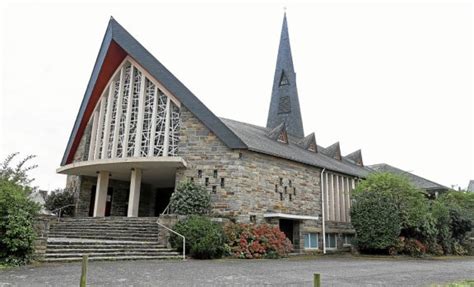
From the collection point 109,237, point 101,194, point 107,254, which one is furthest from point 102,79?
point 107,254

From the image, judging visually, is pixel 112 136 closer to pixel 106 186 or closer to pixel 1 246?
pixel 106 186

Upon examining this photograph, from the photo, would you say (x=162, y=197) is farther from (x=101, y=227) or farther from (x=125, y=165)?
(x=101, y=227)

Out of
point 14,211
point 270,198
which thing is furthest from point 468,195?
point 14,211

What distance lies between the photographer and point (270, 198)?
15.2 meters

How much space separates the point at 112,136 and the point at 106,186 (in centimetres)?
242

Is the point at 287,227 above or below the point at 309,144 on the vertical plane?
below

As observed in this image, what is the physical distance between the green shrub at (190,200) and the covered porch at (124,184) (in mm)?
1196

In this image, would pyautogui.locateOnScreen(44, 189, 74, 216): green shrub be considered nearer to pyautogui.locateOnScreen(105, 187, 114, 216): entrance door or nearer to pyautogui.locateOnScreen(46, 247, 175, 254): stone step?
pyautogui.locateOnScreen(105, 187, 114, 216): entrance door

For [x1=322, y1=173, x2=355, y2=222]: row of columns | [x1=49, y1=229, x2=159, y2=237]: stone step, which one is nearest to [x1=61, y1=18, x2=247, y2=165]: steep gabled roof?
[x1=49, y1=229, x2=159, y2=237]: stone step

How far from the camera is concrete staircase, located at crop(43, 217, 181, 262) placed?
10039 millimetres

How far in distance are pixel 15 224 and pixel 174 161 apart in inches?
272

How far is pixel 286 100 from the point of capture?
26.4 metres

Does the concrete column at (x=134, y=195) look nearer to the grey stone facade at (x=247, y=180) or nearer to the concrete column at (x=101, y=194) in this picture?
the grey stone facade at (x=247, y=180)

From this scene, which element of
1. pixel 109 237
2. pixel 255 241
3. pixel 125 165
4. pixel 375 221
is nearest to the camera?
pixel 255 241
